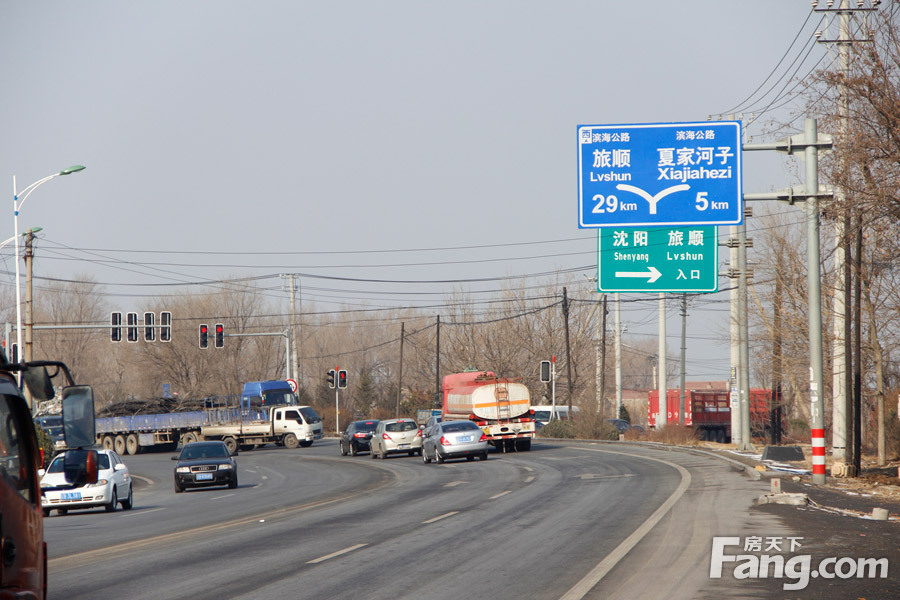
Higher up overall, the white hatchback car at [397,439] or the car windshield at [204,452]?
the car windshield at [204,452]

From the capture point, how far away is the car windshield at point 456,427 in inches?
1441

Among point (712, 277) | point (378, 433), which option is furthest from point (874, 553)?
point (378, 433)

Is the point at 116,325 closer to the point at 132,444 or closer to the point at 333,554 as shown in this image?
the point at 132,444

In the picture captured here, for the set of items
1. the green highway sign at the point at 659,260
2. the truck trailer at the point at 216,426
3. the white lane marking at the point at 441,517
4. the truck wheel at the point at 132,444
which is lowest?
the truck wheel at the point at 132,444

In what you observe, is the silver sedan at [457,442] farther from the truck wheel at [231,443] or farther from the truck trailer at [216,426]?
the truck trailer at [216,426]

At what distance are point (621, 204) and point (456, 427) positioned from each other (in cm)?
1619

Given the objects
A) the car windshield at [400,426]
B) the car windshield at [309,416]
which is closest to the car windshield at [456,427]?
the car windshield at [400,426]

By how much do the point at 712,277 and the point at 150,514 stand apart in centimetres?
1523

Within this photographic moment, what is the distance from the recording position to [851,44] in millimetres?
18281

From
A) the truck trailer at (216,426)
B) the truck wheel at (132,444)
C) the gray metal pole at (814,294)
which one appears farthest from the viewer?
the truck wheel at (132,444)

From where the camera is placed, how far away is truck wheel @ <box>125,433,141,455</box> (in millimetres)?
54969

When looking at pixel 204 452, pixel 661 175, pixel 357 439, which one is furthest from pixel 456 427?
pixel 661 175

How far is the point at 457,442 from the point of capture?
36219 millimetres

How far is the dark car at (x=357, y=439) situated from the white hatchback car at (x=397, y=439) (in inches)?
106
